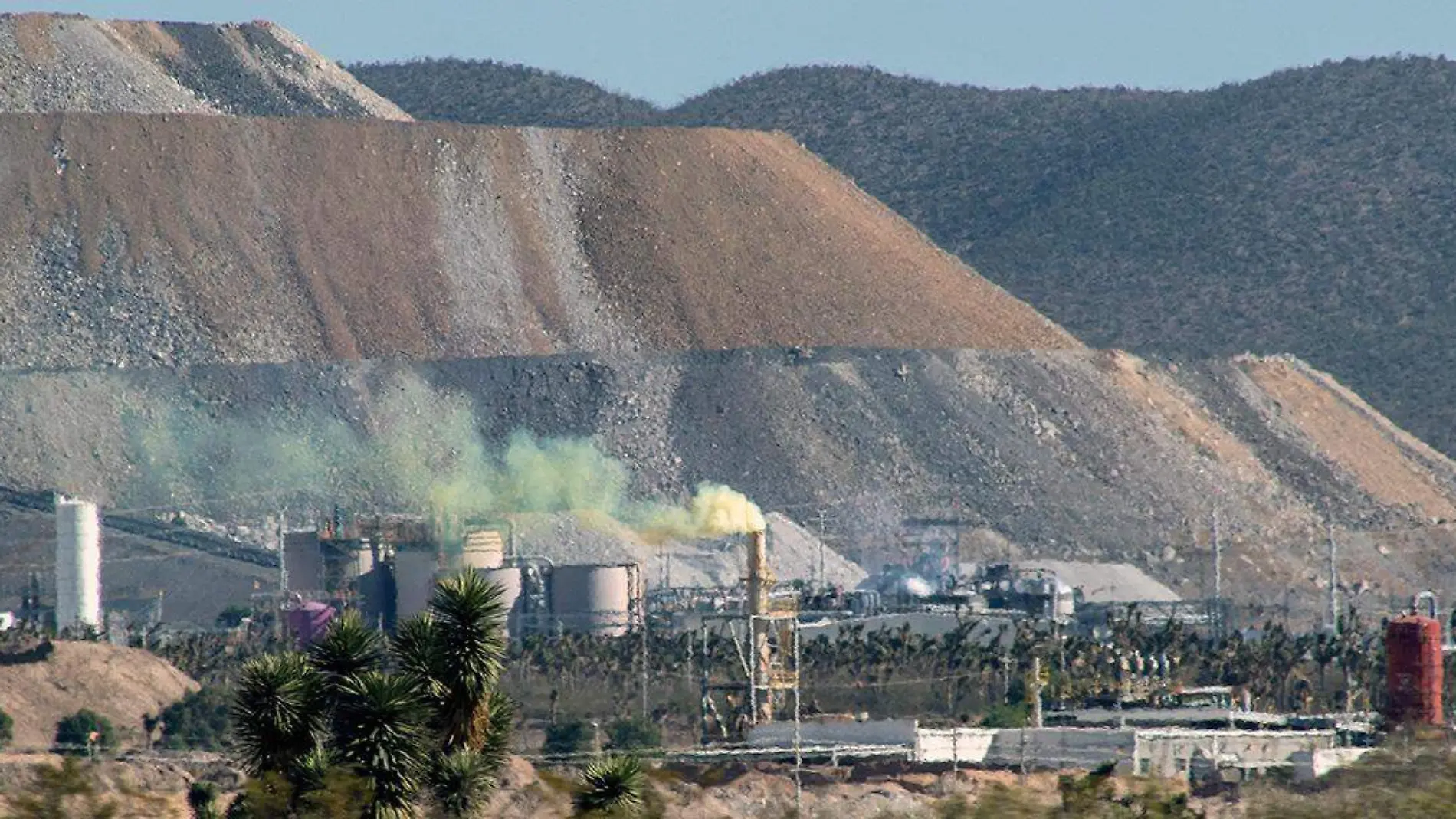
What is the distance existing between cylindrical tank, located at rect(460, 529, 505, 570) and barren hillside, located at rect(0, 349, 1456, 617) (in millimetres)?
26334

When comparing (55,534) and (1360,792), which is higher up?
(55,534)

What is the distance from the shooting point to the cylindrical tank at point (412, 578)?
12306cm

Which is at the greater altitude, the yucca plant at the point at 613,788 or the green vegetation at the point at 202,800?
the yucca plant at the point at 613,788

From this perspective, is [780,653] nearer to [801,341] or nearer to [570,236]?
[801,341]

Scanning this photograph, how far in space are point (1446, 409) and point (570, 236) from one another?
177ft

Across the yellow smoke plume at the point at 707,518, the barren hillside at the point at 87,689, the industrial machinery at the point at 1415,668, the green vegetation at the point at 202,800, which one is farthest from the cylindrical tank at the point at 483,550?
the industrial machinery at the point at 1415,668

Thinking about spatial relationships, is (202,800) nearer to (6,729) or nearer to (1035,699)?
(1035,699)

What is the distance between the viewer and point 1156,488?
15900 centimetres

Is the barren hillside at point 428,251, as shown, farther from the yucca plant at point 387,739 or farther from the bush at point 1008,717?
the yucca plant at point 387,739

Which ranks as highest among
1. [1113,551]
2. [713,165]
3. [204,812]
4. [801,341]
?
[713,165]

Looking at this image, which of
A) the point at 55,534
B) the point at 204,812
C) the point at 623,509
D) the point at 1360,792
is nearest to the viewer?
the point at 1360,792

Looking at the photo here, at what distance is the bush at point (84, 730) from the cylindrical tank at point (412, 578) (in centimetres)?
2933

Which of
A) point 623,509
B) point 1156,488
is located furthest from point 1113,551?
point 623,509

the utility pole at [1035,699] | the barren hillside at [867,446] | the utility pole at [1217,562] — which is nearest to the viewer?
the utility pole at [1035,699]
